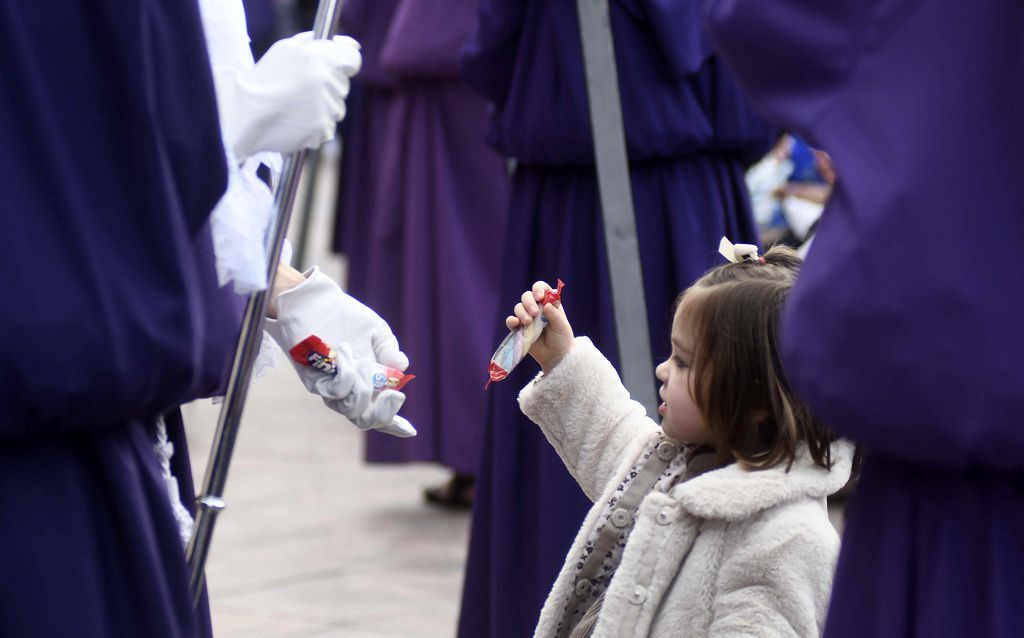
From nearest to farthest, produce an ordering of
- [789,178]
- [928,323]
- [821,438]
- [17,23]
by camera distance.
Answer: [928,323], [17,23], [821,438], [789,178]

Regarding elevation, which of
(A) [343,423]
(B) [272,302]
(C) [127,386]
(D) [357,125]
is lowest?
(A) [343,423]

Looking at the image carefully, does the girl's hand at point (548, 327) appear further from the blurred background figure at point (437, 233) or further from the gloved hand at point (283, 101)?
the blurred background figure at point (437, 233)

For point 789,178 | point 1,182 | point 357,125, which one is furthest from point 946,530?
point 357,125

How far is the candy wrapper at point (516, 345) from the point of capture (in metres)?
2.29

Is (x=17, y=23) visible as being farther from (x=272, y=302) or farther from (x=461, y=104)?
(x=461, y=104)

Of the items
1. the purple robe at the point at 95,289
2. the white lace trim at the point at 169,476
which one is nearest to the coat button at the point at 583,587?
the white lace trim at the point at 169,476

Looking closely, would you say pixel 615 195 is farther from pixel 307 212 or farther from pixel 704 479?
pixel 307 212

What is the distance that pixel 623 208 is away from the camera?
3.21 metres

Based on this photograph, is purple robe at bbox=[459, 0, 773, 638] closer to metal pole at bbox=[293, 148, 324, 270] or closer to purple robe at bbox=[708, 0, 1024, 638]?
purple robe at bbox=[708, 0, 1024, 638]

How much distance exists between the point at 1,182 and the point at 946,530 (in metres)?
0.96

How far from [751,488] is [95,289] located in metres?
0.91

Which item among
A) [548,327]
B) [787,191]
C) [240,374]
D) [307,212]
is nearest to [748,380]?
[548,327]

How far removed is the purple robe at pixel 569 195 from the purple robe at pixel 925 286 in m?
1.54

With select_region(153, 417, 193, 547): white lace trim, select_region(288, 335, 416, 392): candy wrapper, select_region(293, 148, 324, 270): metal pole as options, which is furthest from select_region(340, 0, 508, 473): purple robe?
select_region(293, 148, 324, 270): metal pole
